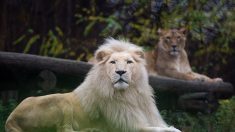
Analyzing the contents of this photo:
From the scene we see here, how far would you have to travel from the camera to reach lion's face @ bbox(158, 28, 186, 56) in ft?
40.9

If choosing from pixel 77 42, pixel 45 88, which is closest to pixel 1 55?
pixel 45 88

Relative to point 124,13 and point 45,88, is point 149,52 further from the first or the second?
point 45,88

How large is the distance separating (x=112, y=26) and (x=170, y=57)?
121 cm

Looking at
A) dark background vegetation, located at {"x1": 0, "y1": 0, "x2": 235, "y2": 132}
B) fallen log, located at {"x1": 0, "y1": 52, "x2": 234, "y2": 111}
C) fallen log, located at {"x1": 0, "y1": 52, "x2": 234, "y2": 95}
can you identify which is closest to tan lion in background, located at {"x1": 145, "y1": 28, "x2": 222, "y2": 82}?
dark background vegetation, located at {"x1": 0, "y1": 0, "x2": 235, "y2": 132}

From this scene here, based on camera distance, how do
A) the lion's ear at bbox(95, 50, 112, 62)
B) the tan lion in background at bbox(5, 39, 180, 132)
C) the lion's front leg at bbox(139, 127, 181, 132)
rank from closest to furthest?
the lion's front leg at bbox(139, 127, 181, 132), the tan lion in background at bbox(5, 39, 180, 132), the lion's ear at bbox(95, 50, 112, 62)

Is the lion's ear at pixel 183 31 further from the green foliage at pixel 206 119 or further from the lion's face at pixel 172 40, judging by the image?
the green foliage at pixel 206 119

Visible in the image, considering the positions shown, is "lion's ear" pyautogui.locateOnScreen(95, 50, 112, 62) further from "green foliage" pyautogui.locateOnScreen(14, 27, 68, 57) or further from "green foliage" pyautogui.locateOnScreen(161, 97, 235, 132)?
"green foliage" pyautogui.locateOnScreen(14, 27, 68, 57)

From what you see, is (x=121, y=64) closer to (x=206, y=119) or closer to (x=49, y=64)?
(x=49, y=64)

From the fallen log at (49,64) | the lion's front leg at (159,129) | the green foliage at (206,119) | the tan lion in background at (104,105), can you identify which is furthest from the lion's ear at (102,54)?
the fallen log at (49,64)

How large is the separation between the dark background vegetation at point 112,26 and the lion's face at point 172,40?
183 millimetres

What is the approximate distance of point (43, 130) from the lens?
7477 mm

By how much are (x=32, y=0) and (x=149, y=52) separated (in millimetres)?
2009

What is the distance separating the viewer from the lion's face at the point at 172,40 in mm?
12469

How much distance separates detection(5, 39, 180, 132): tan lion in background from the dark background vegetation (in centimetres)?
483
